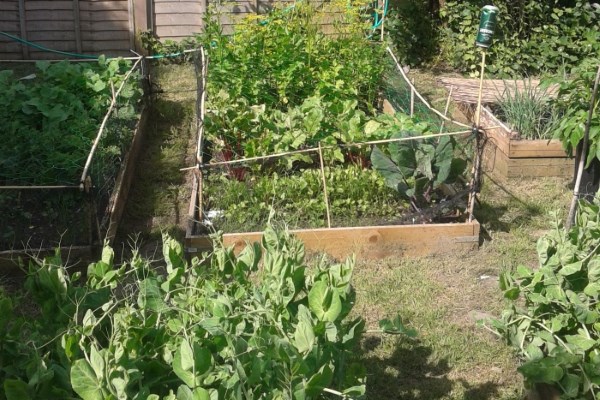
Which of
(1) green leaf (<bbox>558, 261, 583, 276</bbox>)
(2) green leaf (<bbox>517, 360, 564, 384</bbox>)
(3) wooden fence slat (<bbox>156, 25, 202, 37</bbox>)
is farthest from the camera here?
(3) wooden fence slat (<bbox>156, 25, 202, 37</bbox>)

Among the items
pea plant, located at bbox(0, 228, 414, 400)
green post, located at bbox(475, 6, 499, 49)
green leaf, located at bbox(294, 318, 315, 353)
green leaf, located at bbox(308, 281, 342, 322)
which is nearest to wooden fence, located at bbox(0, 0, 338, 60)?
green post, located at bbox(475, 6, 499, 49)

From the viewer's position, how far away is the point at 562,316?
3324 mm

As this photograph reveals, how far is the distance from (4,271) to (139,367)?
3.10 meters

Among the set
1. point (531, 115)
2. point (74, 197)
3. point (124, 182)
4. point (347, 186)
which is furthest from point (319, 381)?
point (531, 115)

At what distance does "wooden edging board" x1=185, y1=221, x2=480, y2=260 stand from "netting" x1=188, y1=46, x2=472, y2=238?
0.51 feet

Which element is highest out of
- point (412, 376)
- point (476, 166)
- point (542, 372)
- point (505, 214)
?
point (476, 166)

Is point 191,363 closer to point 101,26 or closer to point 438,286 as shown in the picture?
point 438,286

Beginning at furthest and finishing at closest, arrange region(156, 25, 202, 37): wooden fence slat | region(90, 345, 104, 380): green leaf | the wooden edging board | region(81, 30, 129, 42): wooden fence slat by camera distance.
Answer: region(156, 25, 202, 37): wooden fence slat → region(81, 30, 129, 42): wooden fence slat → the wooden edging board → region(90, 345, 104, 380): green leaf

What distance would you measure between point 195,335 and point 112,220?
3471 mm

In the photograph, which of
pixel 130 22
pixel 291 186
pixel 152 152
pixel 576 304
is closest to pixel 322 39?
pixel 152 152

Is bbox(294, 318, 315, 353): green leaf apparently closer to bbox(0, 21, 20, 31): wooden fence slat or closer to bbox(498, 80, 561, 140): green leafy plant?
bbox(498, 80, 561, 140): green leafy plant

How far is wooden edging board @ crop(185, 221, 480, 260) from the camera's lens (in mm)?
5332

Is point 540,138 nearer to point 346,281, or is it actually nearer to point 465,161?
point 465,161

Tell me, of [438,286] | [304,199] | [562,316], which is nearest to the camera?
[562,316]
